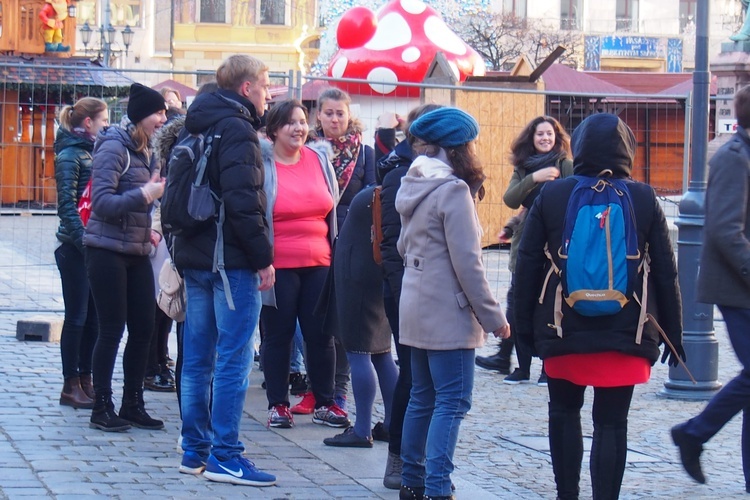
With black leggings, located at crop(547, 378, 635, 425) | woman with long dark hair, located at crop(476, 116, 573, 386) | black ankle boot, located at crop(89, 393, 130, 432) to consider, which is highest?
woman with long dark hair, located at crop(476, 116, 573, 386)

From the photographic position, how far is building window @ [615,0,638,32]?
5647 centimetres

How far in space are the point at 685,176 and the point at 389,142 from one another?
19.4 feet

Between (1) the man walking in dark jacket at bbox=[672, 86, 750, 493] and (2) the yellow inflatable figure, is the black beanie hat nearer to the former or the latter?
(1) the man walking in dark jacket at bbox=[672, 86, 750, 493]

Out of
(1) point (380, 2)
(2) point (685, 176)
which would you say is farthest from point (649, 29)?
(2) point (685, 176)

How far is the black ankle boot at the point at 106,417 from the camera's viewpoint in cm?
673

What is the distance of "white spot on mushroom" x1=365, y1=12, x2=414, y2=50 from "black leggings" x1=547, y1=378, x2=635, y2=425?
17.2m

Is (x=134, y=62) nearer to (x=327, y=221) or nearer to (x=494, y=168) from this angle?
(x=494, y=168)

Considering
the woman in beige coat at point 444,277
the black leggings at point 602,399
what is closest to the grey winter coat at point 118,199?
the woman in beige coat at point 444,277

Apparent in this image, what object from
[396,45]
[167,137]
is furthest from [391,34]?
[167,137]

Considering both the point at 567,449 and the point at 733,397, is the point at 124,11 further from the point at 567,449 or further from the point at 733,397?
the point at 567,449

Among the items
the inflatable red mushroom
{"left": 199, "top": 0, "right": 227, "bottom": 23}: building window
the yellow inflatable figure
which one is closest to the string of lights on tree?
the yellow inflatable figure

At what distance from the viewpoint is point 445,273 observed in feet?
16.9

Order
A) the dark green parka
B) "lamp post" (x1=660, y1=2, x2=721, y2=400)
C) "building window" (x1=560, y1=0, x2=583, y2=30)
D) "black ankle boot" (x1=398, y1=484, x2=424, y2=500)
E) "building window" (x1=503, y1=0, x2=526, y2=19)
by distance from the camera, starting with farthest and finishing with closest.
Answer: "building window" (x1=560, y1=0, x2=583, y2=30) → "building window" (x1=503, y1=0, x2=526, y2=19) → "lamp post" (x1=660, y1=2, x2=721, y2=400) → the dark green parka → "black ankle boot" (x1=398, y1=484, x2=424, y2=500)

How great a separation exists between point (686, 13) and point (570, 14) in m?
6.34
